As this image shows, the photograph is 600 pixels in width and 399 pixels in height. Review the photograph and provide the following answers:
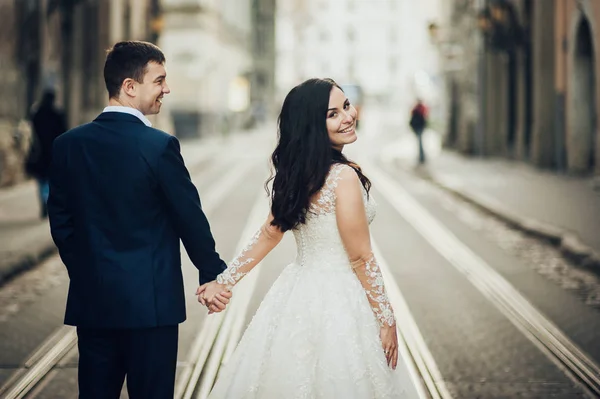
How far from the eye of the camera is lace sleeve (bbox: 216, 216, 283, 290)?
13.1ft

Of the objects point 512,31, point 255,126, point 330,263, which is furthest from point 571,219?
point 255,126

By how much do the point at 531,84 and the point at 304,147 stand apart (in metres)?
23.4

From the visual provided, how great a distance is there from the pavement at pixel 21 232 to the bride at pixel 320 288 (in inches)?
248

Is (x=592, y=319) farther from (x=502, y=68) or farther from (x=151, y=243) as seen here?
(x=502, y=68)

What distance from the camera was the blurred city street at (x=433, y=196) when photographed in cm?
667

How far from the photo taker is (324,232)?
3.94 meters

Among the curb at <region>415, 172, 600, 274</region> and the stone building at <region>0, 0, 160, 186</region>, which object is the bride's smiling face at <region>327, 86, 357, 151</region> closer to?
the curb at <region>415, 172, 600, 274</region>

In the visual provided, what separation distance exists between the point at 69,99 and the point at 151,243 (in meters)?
23.7

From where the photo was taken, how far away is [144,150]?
3555 millimetres

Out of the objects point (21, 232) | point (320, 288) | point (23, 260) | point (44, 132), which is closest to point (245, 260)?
point (320, 288)

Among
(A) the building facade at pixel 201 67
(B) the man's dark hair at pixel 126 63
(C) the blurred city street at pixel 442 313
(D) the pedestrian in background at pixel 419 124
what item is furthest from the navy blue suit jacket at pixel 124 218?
(A) the building facade at pixel 201 67

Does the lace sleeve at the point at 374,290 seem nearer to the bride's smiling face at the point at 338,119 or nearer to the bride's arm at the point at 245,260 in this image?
the bride's arm at the point at 245,260

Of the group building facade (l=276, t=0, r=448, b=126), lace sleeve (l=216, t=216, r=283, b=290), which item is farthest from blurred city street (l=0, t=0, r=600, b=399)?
building facade (l=276, t=0, r=448, b=126)

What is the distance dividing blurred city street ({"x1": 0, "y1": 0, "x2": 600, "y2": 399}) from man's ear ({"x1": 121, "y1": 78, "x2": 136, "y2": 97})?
150 cm
